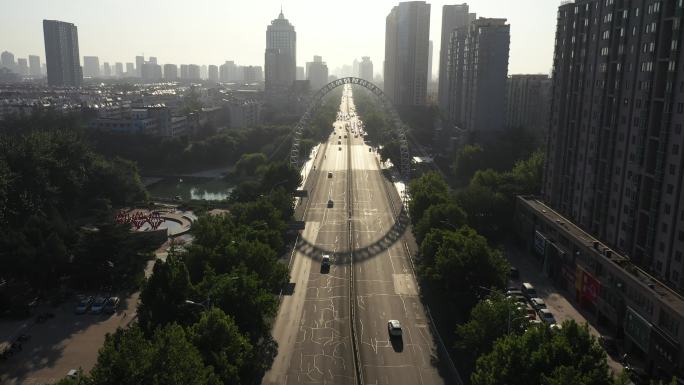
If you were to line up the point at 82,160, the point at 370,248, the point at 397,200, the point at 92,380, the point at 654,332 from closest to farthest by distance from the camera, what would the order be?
1. the point at 92,380
2. the point at 654,332
3. the point at 370,248
4. the point at 82,160
5. the point at 397,200

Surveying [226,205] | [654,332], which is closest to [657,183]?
[654,332]

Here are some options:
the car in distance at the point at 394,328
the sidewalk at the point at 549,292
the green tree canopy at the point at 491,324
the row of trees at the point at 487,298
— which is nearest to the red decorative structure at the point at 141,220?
the row of trees at the point at 487,298

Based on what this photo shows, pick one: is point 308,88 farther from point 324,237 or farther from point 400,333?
point 400,333

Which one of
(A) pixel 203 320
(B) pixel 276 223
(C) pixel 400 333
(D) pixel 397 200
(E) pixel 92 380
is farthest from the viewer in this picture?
(D) pixel 397 200

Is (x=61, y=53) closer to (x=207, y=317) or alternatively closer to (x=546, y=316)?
(x=546, y=316)

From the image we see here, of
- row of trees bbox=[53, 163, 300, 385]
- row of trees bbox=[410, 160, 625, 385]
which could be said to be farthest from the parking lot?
row of trees bbox=[410, 160, 625, 385]

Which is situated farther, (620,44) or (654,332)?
(620,44)

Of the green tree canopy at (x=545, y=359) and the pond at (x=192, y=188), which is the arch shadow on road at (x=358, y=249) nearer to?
the green tree canopy at (x=545, y=359)

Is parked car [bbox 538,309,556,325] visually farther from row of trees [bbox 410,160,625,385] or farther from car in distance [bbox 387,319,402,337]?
car in distance [bbox 387,319,402,337]
